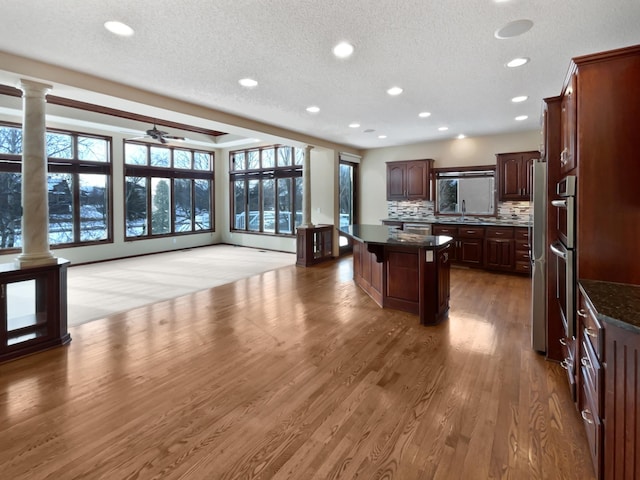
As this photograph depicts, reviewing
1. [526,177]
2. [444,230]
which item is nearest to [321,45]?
[444,230]

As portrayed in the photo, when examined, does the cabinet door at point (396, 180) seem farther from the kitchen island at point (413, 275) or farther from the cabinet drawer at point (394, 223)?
the kitchen island at point (413, 275)

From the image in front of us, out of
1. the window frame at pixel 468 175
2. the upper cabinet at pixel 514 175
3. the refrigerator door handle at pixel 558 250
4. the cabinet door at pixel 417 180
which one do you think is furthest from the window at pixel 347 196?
the refrigerator door handle at pixel 558 250

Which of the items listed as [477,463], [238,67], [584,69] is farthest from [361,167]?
[477,463]

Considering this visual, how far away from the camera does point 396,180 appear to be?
311 inches

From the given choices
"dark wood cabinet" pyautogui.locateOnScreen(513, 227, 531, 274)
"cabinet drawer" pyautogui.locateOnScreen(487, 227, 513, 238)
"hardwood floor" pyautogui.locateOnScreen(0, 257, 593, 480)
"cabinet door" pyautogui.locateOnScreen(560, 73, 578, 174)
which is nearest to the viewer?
"hardwood floor" pyautogui.locateOnScreen(0, 257, 593, 480)

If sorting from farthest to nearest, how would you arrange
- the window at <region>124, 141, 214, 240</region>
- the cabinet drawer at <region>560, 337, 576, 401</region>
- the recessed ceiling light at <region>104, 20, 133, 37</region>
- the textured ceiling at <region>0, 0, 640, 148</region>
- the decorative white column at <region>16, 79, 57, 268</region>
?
the window at <region>124, 141, 214, 240</region> → the decorative white column at <region>16, 79, 57, 268</region> → the recessed ceiling light at <region>104, 20, 133, 37</region> → the textured ceiling at <region>0, 0, 640, 148</region> → the cabinet drawer at <region>560, 337, 576, 401</region>

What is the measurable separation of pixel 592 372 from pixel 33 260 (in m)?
4.35

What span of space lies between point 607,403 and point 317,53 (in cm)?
326

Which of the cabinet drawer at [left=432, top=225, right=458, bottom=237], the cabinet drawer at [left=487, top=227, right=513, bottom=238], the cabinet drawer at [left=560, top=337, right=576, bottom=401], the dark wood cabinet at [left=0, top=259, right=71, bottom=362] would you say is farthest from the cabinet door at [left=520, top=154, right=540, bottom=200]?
the dark wood cabinet at [left=0, top=259, right=71, bottom=362]

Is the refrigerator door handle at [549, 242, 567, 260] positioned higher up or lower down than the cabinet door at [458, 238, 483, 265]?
higher up

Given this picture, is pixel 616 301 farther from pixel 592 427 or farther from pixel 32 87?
pixel 32 87

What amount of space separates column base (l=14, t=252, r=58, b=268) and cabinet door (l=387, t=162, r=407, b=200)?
649 cm

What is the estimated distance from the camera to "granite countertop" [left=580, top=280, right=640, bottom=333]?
1.40 m

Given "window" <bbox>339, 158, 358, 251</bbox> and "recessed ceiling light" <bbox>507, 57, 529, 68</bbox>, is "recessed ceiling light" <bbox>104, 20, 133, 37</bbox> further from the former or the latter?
"window" <bbox>339, 158, 358, 251</bbox>
